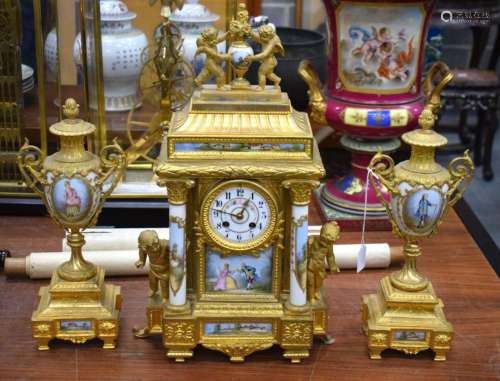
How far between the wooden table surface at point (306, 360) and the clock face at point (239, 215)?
0.22 metres

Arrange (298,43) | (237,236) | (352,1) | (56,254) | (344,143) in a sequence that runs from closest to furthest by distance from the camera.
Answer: (237,236), (56,254), (352,1), (344,143), (298,43)

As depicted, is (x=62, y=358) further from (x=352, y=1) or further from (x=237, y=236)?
(x=352, y=1)

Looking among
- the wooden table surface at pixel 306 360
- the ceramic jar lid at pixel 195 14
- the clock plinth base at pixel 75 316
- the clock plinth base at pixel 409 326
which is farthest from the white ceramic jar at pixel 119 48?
the clock plinth base at pixel 409 326

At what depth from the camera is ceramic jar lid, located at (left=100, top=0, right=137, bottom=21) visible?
2109 millimetres

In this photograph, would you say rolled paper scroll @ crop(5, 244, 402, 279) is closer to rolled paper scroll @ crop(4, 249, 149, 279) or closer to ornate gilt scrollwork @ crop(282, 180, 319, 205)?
rolled paper scroll @ crop(4, 249, 149, 279)

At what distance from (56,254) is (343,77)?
74 cm

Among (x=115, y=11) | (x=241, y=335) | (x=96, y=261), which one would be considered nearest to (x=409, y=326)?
(x=241, y=335)

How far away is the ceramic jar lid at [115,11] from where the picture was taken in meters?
2.11

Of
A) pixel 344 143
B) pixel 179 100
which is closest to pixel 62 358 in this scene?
pixel 179 100

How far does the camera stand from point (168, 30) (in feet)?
6.84

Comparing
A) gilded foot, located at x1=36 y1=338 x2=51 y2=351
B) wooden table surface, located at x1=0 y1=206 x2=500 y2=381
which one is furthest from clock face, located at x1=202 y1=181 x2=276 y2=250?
gilded foot, located at x1=36 y1=338 x2=51 y2=351

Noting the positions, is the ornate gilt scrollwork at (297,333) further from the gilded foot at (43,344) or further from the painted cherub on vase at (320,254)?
the gilded foot at (43,344)

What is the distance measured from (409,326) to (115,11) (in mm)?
990

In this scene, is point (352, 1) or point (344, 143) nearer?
point (352, 1)
